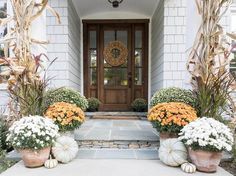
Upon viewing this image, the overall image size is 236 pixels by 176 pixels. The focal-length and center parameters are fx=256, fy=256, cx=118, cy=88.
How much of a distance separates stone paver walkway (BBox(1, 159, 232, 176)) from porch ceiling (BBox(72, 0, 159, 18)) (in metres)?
4.13

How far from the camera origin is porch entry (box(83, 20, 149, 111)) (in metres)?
6.89

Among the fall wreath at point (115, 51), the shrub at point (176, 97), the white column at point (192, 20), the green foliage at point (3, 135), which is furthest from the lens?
the fall wreath at point (115, 51)

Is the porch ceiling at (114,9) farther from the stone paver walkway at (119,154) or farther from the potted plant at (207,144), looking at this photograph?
the potted plant at (207,144)

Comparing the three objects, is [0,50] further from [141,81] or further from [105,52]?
[141,81]

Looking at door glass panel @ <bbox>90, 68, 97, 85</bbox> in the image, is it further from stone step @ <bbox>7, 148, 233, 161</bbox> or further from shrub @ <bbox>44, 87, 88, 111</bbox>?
stone step @ <bbox>7, 148, 233, 161</bbox>

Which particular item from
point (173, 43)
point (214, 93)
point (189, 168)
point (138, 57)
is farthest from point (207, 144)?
point (138, 57)

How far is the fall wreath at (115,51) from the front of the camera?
6879 mm

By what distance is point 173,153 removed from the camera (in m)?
2.81

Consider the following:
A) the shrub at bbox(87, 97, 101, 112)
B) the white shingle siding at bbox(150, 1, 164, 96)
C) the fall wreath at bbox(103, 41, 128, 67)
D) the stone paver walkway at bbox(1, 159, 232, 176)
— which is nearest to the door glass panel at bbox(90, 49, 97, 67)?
the fall wreath at bbox(103, 41, 128, 67)

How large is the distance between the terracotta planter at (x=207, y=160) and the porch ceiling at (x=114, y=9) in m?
4.19

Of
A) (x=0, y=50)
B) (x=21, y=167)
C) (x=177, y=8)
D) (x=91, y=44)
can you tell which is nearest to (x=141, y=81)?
(x=91, y=44)

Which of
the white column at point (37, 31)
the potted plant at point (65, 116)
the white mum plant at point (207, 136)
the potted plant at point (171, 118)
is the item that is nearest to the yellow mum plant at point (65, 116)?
the potted plant at point (65, 116)

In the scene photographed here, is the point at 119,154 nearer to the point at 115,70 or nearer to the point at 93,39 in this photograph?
the point at 115,70

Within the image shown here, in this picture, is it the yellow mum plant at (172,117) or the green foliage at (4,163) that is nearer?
the green foliage at (4,163)
